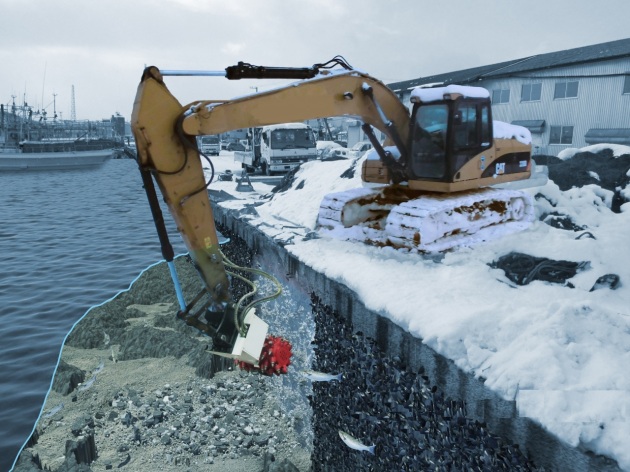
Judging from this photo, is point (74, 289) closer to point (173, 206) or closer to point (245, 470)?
point (245, 470)

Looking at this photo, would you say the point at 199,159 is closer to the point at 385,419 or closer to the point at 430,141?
the point at 385,419

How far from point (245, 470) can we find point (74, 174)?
46.5 meters

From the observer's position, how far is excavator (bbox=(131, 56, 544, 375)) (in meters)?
4.40

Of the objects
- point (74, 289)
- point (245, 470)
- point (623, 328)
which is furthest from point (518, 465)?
point (74, 289)

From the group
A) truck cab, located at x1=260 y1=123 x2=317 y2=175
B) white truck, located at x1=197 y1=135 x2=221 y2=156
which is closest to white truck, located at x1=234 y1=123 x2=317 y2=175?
truck cab, located at x1=260 y1=123 x2=317 y2=175

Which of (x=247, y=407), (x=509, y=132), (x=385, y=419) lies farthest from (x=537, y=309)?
(x=247, y=407)

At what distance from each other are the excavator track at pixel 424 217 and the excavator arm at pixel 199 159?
76.7 inches

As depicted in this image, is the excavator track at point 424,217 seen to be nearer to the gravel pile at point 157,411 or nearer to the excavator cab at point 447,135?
the excavator cab at point 447,135

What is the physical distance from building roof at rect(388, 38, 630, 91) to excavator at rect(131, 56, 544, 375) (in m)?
18.8

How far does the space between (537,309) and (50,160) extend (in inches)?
2117

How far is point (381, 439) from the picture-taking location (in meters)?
4.56

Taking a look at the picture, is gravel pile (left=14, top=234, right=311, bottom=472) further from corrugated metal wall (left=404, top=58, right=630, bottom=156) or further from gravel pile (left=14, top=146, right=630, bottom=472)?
corrugated metal wall (left=404, top=58, right=630, bottom=156)

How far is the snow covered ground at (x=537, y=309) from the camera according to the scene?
2832 millimetres

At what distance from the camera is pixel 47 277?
1112 cm
